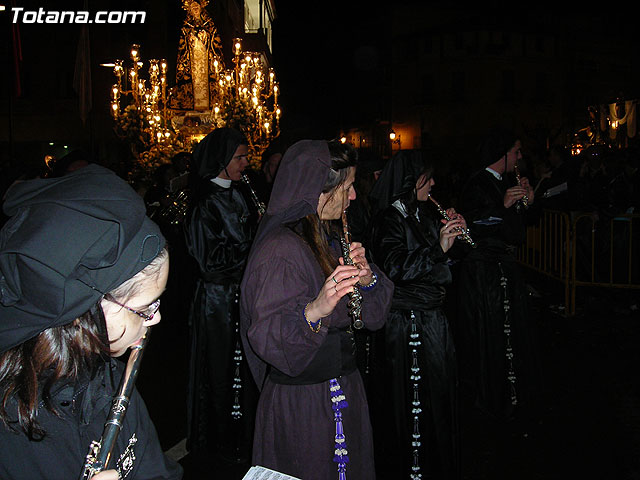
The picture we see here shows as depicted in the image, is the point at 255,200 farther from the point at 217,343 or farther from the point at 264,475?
the point at 264,475

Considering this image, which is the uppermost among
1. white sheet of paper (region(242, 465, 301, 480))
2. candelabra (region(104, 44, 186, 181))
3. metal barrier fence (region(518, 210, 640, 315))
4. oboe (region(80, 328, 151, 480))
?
candelabra (region(104, 44, 186, 181))

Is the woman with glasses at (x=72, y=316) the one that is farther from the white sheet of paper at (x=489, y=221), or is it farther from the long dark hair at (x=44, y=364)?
the white sheet of paper at (x=489, y=221)

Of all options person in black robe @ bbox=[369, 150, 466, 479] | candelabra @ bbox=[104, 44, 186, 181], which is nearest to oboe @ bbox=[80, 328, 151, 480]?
person in black robe @ bbox=[369, 150, 466, 479]

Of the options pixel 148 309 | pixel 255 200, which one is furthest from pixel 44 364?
pixel 255 200

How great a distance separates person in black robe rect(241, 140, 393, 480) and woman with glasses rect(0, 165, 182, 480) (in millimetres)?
823

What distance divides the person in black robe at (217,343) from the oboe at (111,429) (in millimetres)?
3035

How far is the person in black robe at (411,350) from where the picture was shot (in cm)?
400

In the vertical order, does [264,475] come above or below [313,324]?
below

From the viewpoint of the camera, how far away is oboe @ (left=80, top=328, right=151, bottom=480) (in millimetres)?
1573

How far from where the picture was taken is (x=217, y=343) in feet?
15.6

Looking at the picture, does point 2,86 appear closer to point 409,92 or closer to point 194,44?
point 194,44

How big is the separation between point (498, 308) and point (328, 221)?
288cm

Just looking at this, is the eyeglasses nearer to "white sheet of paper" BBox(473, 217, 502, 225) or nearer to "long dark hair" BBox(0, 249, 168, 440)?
"long dark hair" BBox(0, 249, 168, 440)

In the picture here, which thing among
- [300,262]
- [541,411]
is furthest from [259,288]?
[541,411]
